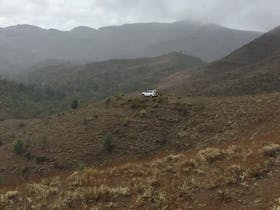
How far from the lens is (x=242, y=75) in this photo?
378ft

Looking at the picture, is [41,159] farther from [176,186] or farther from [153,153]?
[176,186]

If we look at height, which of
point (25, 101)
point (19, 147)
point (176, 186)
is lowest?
point (25, 101)

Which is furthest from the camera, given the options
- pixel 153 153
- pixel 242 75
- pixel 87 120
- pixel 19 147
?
pixel 242 75

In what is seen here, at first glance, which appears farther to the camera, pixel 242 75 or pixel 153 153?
pixel 242 75

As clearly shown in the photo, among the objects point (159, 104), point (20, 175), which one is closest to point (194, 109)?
point (159, 104)

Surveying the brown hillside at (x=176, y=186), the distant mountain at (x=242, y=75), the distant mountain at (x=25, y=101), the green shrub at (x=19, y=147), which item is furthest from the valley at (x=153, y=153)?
the distant mountain at (x=25, y=101)

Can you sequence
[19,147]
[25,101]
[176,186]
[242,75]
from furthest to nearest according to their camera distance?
[25,101], [242,75], [19,147], [176,186]

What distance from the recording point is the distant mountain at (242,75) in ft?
291

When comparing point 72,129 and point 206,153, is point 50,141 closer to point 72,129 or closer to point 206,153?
point 72,129

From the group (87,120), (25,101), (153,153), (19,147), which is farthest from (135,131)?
(25,101)

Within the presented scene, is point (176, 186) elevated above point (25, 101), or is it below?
above

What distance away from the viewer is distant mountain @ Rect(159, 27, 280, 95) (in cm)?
8881

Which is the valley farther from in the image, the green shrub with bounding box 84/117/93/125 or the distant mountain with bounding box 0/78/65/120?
the distant mountain with bounding box 0/78/65/120

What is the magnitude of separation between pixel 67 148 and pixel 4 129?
71.9 feet
